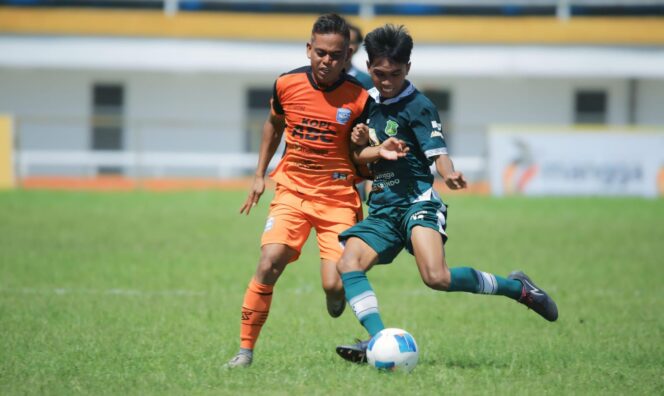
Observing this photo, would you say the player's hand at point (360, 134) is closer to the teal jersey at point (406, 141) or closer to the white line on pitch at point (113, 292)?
the teal jersey at point (406, 141)

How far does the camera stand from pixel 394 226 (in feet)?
20.6

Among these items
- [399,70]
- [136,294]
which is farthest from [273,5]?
[399,70]

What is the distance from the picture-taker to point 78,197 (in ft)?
70.7

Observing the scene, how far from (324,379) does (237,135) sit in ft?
82.2

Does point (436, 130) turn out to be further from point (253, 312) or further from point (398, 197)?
point (253, 312)

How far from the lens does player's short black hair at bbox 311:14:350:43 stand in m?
6.26

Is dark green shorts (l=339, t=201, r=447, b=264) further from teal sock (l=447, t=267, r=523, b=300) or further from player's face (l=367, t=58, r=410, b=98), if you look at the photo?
player's face (l=367, t=58, r=410, b=98)

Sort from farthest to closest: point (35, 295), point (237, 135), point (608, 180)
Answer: point (237, 135), point (608, 180), point (35, 295)

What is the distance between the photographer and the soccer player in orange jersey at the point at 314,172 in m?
6.25

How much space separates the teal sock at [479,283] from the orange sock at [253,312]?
1.07 meters

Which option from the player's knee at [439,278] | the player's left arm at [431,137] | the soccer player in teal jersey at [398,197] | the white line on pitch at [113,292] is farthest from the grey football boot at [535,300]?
the white line on pitch at [113,292]

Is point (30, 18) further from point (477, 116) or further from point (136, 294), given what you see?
point (136, 294)

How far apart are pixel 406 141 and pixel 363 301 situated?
39.2 inches

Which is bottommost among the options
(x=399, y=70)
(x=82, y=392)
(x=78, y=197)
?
(x=78, y=197)
